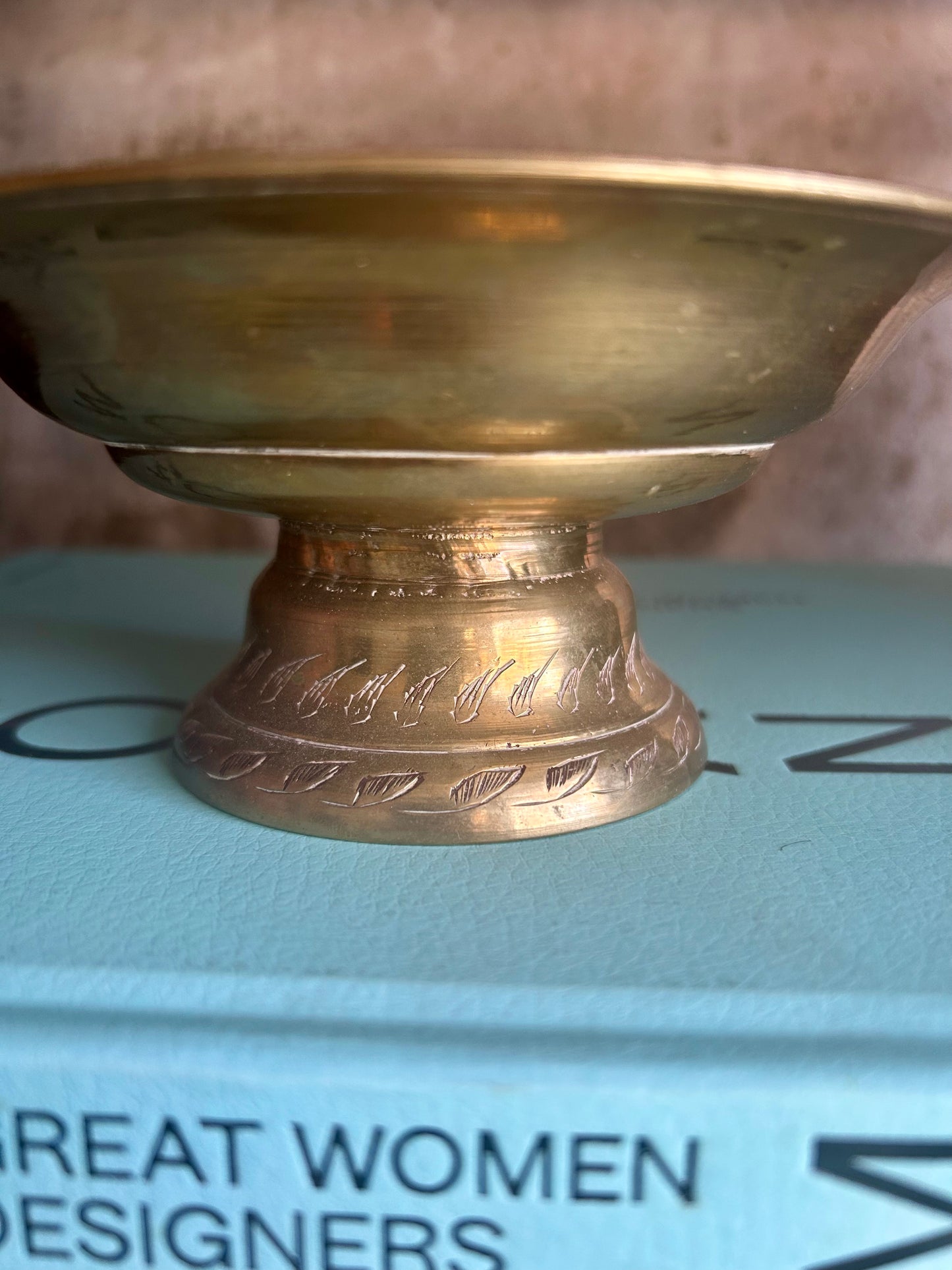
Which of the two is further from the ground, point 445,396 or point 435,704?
point 445,396

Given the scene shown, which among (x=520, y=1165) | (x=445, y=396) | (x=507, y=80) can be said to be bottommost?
(x=520, y=1165)

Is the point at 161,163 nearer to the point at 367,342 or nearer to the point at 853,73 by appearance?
the point at 367,342

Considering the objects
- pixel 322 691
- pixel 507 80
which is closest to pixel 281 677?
pixel 322 691

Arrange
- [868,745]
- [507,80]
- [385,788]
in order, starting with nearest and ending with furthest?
[385,788], [868,745], [507,80]

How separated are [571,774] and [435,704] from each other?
7cm

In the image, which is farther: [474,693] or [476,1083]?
[474,693]

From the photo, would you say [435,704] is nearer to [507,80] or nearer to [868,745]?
[868,745]

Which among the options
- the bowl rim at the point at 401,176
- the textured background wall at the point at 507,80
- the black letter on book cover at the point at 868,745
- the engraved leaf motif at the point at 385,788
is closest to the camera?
the bowl rim at the point at 401,176

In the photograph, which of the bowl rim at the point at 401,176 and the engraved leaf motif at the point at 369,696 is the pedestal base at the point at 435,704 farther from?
the bowl rim at the point at 401,176

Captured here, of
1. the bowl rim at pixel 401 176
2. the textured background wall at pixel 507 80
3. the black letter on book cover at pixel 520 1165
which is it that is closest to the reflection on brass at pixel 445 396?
the bowl rim at pixel 401 176

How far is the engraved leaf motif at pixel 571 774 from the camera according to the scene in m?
0.44

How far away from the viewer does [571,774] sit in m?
0.44

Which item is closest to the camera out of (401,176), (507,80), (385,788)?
(401,176)

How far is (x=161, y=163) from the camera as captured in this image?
0.98 ft
